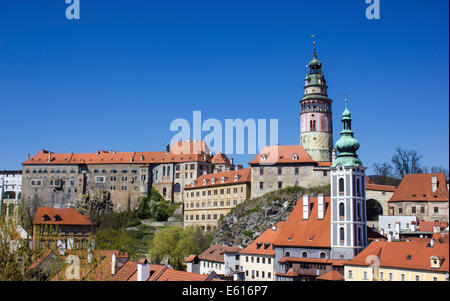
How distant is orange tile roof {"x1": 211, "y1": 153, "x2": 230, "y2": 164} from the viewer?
70250 mm

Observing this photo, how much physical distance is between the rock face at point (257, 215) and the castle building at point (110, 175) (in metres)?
16.9

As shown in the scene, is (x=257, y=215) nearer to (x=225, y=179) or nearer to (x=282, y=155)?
(x=282, y=155)

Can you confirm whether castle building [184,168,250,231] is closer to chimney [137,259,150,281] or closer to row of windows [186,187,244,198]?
row of windows [186,187,244,198]

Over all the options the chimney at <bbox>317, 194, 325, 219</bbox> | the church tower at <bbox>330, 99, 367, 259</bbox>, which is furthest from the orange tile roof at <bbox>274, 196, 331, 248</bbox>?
the church tower at <bbox>330, 99, 367, 259</bbox>

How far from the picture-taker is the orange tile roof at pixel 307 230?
3556cm

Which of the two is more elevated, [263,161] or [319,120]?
[319,120]

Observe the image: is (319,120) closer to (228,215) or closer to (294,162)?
(294,162)

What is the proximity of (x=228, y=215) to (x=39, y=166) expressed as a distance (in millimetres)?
37089

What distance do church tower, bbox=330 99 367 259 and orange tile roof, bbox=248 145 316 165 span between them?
1673 cm

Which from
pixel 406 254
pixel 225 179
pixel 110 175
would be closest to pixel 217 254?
pixel 406 254

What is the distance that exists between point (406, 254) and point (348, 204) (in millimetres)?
7106
